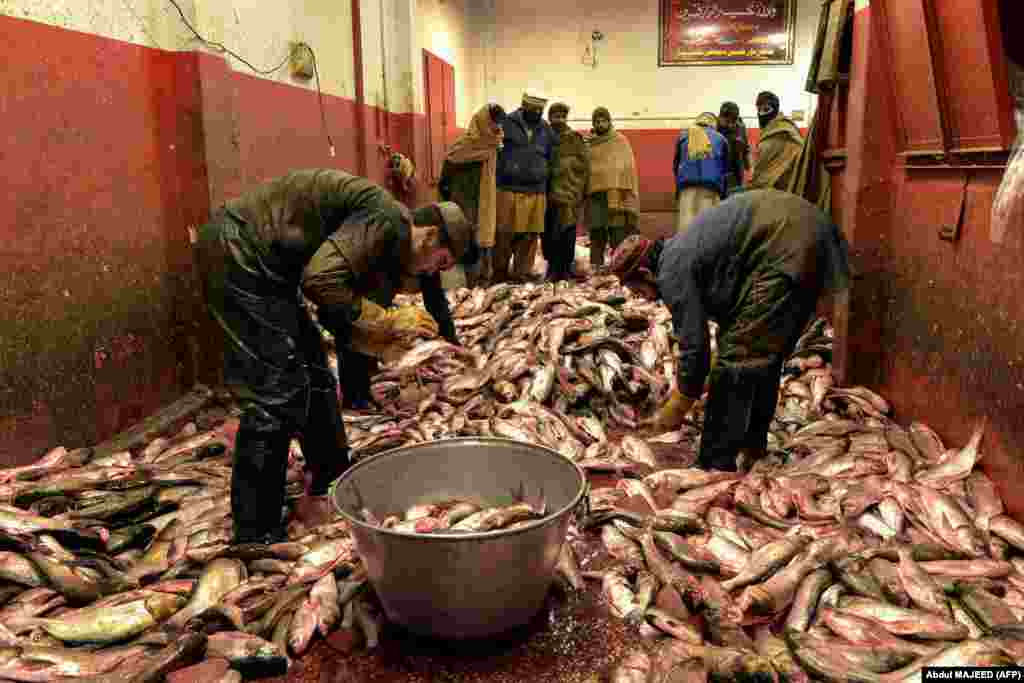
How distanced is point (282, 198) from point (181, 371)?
2529mm

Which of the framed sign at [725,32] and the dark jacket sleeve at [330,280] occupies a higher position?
the framed sign at [725,32]

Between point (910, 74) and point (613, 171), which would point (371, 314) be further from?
point (613, 171)

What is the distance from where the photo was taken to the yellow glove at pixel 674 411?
4801 millimetres

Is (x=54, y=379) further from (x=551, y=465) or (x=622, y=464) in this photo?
(x=622, y=464)

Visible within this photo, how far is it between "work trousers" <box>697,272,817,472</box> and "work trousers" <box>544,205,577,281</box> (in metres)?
6.45

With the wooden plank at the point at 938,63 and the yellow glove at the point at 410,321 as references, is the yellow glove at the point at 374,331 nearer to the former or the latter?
the yellow glove at the point at 410,321

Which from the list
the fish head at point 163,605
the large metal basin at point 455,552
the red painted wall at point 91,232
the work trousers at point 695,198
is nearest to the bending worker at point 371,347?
the large metal basin at point 455,552

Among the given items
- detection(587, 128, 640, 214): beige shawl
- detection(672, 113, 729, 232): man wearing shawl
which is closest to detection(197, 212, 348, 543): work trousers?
detection(587, 128, 640, 214): beige shawl

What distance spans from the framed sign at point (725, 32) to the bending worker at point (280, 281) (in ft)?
48.8

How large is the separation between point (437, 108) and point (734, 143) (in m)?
4.62

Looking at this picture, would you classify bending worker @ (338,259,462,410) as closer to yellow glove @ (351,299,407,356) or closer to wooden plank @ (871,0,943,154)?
yellow glove @ (351,299,407,356)

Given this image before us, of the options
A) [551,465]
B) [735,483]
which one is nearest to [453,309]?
[735,483]

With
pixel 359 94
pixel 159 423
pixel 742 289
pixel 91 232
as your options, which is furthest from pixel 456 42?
pixel 742 289

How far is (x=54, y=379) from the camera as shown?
4359 millimetres
